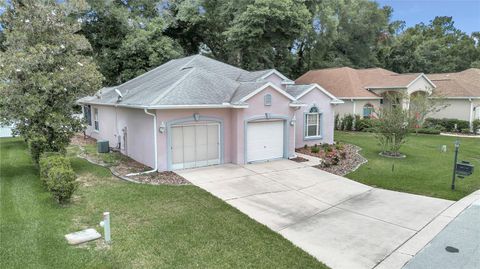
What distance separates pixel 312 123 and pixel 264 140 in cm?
544

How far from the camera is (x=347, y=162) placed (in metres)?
15.1

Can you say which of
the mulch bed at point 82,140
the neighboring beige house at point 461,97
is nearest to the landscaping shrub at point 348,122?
the neighboring beige house at point 461,97

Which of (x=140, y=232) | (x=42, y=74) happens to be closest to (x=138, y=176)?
(x=42, y=74)

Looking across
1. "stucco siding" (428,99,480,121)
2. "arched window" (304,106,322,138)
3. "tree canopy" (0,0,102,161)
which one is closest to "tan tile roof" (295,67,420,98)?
"stucco siding" (428,99,480,121)

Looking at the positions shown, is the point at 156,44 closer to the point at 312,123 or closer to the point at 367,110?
the point at 312,123

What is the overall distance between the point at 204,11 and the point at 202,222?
26.5 meters

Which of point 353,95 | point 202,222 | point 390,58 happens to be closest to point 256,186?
point 202,222

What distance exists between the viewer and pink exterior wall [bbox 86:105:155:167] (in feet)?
43.4

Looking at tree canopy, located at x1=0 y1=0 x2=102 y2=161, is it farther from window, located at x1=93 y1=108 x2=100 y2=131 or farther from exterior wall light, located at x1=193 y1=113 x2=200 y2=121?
window, located at x1=93 y1=108 x2=100 y2=131

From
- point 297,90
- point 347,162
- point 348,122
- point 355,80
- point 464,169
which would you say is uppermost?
point 355,80

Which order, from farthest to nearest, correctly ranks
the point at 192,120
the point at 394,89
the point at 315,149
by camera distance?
1. the point at 394,89
2. the point at 315,149
3. the point at 192,120

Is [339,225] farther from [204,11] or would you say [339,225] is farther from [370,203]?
[204,11]

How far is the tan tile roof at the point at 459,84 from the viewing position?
26703 mm

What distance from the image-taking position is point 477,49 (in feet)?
163
